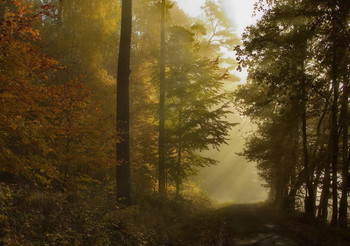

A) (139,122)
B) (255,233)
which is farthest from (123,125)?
(139,122)

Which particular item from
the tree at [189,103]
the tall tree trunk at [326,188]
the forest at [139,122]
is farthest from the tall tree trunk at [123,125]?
the tall tree trunk at [326,188]

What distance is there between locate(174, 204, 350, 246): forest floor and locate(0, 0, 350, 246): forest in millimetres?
84

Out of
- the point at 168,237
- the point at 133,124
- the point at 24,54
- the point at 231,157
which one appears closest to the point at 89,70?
the point at 133,124

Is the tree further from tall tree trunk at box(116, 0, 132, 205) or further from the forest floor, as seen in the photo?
tall tree trunk at box(116, 0, 132, 205)

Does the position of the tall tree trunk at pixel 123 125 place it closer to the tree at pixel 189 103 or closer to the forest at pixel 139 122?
the forest at pixel 139 122

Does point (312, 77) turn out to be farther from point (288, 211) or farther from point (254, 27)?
point (288, 211)

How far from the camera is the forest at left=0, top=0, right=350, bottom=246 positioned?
30.3 ft

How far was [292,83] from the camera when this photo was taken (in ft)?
49.2

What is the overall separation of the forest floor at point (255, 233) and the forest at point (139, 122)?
8cm

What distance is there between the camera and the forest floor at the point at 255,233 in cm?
1110

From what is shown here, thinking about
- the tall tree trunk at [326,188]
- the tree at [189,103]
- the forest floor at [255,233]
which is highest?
the tree at [189,103]

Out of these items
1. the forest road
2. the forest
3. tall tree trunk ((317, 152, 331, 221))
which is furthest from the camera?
tall tree trunk ((317, 152, 331, 221))

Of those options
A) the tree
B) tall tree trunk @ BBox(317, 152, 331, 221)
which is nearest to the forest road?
tall tree trunk @ BBox(317, 152, 331, 221)

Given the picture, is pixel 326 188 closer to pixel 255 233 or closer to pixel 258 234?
pixel 255 233
